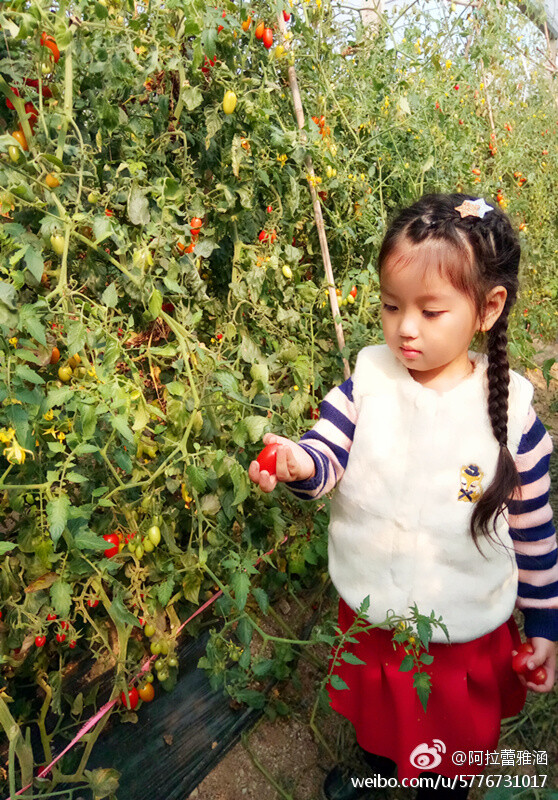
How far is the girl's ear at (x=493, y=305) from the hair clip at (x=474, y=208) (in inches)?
4.6

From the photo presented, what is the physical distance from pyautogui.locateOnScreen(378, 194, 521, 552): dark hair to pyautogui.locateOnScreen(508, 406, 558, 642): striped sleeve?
0.14ft

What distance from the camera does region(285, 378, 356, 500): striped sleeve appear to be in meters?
0.98

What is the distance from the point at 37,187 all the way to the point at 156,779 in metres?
1.19

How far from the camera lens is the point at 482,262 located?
36.9 inches

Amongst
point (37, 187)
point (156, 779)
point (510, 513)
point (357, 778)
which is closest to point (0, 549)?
point (37, 187)

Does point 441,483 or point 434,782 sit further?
point 434,782

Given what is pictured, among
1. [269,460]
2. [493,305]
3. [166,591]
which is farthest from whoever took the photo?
[166,591]

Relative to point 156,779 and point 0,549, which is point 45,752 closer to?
point 156,779

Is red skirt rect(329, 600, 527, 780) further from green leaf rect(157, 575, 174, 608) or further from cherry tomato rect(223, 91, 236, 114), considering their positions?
cherry tomato rect(223, 91, 236, 114)

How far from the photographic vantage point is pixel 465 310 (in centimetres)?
94

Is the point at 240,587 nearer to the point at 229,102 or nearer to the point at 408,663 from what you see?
the point at 408,663

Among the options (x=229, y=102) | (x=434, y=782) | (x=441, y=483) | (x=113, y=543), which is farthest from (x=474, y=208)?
(x=434, y=782)

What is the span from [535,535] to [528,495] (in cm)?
8

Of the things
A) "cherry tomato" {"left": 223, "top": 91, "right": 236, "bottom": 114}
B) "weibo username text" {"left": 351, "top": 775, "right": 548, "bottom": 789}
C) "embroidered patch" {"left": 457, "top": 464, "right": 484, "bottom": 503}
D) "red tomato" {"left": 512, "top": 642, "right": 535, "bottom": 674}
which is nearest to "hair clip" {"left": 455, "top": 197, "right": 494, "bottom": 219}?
"embroidered patch" {"left": 457, "top": 464, "right": 484, "bottom": 503}
